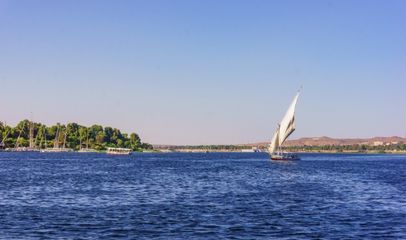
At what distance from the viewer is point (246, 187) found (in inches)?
2805

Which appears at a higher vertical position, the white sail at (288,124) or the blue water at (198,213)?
the white sail at (288,124)

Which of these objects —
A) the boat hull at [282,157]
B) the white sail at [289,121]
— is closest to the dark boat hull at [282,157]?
the boat hull at [282,157]

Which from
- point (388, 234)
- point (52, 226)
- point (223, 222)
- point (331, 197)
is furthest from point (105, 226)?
point (331, 197)

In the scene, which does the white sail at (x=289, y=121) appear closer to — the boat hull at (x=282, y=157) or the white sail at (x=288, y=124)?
Answer: the white sail at (x=288, y=124)

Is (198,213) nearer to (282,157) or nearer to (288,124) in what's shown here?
(288,124)

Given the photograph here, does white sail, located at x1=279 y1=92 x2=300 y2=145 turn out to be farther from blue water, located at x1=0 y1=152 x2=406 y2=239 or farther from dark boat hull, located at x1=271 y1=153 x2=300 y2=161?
blue water, located at x1=0 y1=152 x2=406 y2=239

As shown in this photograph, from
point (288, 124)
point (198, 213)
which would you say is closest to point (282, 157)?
point (288, 124)

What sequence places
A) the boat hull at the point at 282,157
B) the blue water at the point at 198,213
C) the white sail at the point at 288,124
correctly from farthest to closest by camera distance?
the boat hull at the point at 282,157
the white sail at the point at 288,124
the blue water at the point at 198,213

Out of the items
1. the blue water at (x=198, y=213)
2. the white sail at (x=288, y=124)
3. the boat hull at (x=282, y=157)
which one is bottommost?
the blue water at (x=198, y=213)

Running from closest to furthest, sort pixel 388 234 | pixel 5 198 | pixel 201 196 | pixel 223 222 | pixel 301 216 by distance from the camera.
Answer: pixel 388 234 → pixel 223 222 → pixel 301 216 → pixel 5 198 → pixel 201 196

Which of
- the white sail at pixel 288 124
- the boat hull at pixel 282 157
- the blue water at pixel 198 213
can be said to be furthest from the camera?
the boat hull at pixel 282 157

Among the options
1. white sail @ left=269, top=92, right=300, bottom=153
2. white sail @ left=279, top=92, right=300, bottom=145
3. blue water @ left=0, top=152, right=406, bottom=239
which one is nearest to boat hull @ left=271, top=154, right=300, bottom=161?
white sail @ left=269, top=92, right=300, bottom=153

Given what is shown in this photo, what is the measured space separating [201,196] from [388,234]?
25637mm

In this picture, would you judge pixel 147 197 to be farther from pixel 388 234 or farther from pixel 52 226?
pixel 388 234
